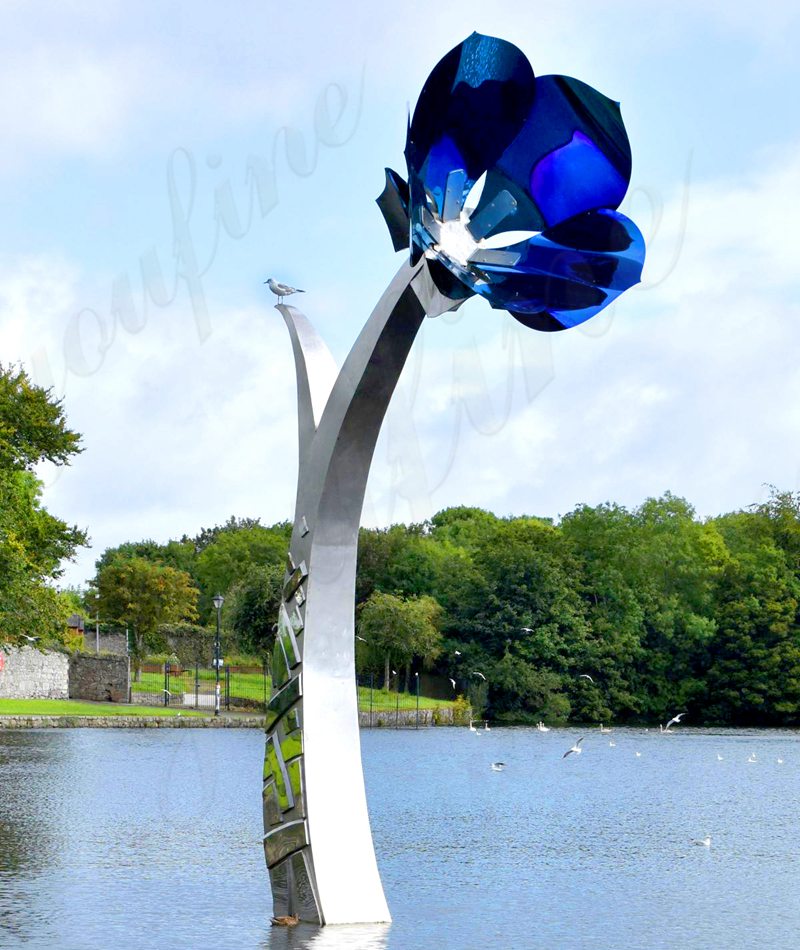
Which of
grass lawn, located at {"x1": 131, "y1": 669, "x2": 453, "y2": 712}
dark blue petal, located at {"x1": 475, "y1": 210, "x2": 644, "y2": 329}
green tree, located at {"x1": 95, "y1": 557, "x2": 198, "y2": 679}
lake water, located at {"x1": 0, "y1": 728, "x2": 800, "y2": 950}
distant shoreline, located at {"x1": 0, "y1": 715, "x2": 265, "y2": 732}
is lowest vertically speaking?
lake water, located at {"x1": 0, "y1": 728, "x2": 800, "y2": 950}

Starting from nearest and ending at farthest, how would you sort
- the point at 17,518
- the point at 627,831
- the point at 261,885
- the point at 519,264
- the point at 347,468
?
the point at 519,264, the point at 347,468, the point at 261,885, the point at 627,831, the point at 17,518

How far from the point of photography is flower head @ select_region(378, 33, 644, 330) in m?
10.8

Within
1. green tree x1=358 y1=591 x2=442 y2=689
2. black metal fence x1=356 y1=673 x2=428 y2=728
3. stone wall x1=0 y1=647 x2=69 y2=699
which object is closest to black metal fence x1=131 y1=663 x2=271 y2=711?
stone wall x1=0 y1=647 x2=69 y2=699

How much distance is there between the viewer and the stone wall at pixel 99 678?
59.4 metres

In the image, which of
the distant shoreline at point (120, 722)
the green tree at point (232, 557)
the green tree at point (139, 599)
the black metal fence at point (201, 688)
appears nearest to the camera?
the distant shoreline at point (120, 722)

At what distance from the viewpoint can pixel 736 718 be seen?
72.1 m

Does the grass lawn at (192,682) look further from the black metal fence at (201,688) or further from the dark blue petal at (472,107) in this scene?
the dark blue petal at (472,107)

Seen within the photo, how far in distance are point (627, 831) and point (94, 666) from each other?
4046 centimetres

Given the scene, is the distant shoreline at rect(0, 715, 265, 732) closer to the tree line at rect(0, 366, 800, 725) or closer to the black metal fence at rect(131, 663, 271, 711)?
the black metal fence at rect(131, 663, 271, 711)

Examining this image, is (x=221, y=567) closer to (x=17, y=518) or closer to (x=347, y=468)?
(x=17, y=518)

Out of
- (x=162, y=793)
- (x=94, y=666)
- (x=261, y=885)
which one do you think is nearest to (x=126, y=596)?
(x=94, y=666)

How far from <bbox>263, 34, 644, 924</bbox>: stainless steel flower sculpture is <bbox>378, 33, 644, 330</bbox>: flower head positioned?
0.01 metres

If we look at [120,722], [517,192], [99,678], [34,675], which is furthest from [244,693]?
[517,192]

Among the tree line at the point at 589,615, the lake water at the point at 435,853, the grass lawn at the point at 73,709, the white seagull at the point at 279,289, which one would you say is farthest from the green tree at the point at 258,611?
the white seagull at the point at 279,289
